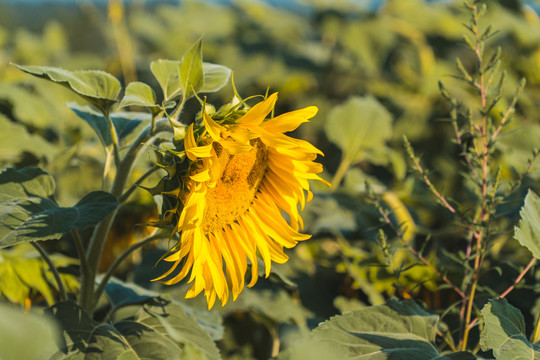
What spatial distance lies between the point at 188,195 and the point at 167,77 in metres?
0.19

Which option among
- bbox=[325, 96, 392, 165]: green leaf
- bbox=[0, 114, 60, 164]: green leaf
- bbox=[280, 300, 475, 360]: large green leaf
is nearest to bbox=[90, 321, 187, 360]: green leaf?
bbox=[280, 300, 475, 360]: large green leaf

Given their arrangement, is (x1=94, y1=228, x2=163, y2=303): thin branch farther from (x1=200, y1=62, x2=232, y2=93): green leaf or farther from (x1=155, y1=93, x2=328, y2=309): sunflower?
(x1=200, y1=62, x2=232, y2=93): green leaf

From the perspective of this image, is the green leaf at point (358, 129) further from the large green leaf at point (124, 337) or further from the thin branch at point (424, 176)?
the large green leaf at point (124, 337)

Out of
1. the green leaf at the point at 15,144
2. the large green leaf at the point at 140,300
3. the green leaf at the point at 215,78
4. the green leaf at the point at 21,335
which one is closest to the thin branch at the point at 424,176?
the green leaf at the point at 215,78

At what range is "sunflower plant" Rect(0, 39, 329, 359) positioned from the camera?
1.86 ft

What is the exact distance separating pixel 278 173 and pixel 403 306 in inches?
8.3

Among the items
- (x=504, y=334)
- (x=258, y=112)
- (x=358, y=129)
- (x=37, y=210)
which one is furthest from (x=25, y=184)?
(x=358, y=129)

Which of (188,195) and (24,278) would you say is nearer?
(188,195)

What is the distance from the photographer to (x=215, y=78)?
0.69m

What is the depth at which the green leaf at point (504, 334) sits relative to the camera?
0.54 m

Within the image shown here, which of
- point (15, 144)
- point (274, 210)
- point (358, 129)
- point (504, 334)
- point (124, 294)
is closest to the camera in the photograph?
point (504, 334)

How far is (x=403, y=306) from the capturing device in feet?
2.15

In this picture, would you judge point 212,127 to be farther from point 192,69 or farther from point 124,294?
point 124,294

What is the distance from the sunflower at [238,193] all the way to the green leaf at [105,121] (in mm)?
193
